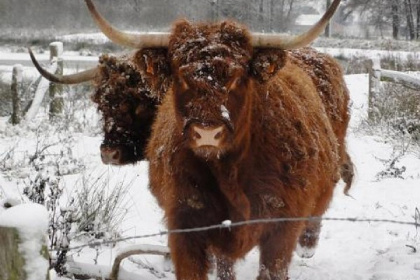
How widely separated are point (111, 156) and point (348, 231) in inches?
95.7

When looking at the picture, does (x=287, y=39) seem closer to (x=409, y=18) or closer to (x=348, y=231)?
(x=348, y=231)

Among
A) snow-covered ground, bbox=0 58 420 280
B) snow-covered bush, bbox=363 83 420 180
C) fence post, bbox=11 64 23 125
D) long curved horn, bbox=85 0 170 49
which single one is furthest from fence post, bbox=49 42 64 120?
long curved horn, bbox=85 0 170 49

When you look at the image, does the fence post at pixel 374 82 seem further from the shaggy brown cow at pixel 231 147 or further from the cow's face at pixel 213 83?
the cow's face at pixel 213 83

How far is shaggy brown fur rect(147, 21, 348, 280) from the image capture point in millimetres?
3270

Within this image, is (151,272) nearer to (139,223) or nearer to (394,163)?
(139,223)

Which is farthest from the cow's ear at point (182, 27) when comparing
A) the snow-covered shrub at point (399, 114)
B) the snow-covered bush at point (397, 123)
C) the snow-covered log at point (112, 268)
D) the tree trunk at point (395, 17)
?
the tree trunk at point (395, 17)

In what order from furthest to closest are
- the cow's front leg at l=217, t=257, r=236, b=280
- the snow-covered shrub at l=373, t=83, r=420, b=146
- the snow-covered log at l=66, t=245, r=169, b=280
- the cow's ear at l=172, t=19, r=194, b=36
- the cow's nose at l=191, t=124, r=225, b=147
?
the snow-covered shrub at l=373, t=83, r=420, b=146 → the cow's front leg at l=217, t=257, r=236, b=280 → the snow-covered log at l=66, t=245, r=169, b=280 → the cow's ear at l=172, t=19, r=194, b=36 → the cow's nose at l=191, t=124, r=225, b=147

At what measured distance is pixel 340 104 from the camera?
5.66m

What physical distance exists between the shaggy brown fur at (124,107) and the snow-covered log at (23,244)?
3.15 m

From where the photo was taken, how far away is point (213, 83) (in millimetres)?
3193

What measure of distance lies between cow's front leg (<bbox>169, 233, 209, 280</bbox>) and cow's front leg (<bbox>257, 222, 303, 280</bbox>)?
457 mm

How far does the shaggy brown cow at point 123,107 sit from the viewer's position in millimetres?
5344

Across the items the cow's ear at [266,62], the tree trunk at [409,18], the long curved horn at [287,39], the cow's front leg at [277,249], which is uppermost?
the tree trunk at [409,18]

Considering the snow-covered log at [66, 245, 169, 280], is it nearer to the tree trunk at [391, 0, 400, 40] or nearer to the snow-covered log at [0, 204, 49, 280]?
the snow-covered log at [0, 204, 49, 280]
